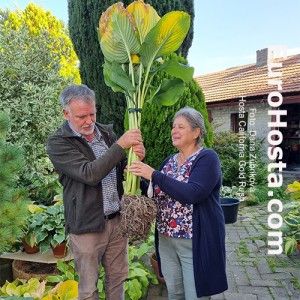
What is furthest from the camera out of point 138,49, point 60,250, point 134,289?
point 60,250

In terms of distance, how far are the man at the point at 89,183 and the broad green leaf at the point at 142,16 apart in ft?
1.54

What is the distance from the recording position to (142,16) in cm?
184

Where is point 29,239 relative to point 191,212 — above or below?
below

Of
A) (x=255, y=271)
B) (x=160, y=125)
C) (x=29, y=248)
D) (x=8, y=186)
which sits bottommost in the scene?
(x=255, y=271)

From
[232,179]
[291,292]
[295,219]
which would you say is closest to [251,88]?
[232,179]

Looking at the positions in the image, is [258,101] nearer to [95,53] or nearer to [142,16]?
[95,53]

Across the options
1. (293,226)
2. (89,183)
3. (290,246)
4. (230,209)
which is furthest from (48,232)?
(230,209)

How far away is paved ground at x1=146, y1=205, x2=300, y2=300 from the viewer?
318cm

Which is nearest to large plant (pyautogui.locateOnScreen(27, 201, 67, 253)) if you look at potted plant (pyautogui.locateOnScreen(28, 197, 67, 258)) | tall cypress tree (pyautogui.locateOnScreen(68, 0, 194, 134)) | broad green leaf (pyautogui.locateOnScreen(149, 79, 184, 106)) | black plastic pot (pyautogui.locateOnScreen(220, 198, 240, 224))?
potted plant (pyautogui.locateOnScreen(28, 197, 67, 258))

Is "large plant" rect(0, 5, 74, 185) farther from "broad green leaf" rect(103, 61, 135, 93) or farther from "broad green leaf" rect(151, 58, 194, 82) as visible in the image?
"broad green leaf" rect(151, 58, 194, 82)

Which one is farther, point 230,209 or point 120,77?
point 230,209

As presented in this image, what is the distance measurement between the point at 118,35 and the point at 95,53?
432 centimetres

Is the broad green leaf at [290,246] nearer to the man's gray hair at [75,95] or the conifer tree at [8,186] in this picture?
the conifer tree at [8,186]

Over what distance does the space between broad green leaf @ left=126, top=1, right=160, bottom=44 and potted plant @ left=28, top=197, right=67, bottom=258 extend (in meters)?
2.05
